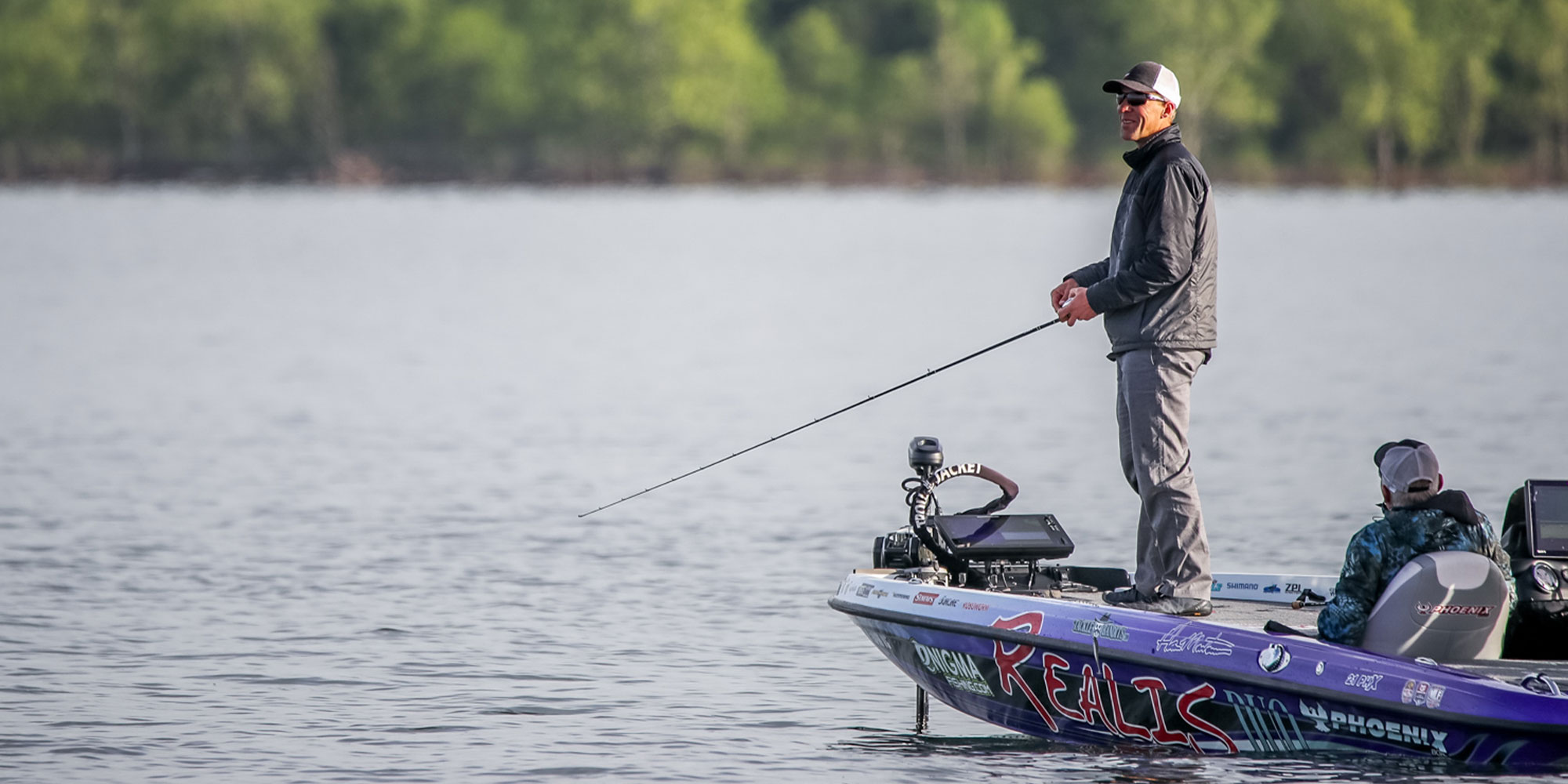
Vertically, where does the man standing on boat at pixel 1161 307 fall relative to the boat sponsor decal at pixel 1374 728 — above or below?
above

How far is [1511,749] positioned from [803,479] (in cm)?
913

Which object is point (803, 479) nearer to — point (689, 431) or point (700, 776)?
point (689, 431)

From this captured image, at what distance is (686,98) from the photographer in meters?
81.9

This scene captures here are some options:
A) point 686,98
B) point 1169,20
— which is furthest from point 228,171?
point 1169,20

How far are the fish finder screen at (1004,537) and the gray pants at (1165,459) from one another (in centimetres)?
66

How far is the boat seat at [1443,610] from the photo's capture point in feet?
22.1

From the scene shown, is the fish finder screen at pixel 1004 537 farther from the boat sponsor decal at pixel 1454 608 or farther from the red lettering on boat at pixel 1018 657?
the boat sponsor decal at pixel 1454 608

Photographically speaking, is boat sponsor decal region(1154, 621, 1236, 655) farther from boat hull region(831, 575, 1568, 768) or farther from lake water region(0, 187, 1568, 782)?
lake water region(0, 187, 1568, 782)

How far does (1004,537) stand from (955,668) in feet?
1.77

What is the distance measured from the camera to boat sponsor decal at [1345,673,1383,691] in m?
6.79

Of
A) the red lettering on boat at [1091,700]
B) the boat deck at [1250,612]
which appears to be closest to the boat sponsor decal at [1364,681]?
the boat deck at [1250,612]

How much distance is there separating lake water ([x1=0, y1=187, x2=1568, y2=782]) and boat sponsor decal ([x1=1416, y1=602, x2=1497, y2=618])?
0.52 m

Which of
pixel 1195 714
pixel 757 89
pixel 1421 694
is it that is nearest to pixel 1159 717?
pixel 1195 714

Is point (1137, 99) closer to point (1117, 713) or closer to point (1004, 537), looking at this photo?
point (1004, 537)
